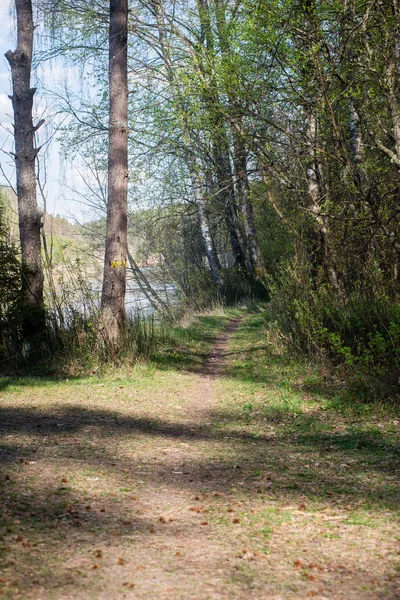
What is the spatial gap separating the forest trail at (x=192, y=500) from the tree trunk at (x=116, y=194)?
213cm

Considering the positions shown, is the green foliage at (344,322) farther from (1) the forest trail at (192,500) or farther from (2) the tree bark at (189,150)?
(2) the tree bark at (189,150)

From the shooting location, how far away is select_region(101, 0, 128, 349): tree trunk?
11.2 meters

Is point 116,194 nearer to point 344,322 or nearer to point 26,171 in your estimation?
point 26,171

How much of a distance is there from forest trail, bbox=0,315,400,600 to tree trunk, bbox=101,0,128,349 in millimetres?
2126

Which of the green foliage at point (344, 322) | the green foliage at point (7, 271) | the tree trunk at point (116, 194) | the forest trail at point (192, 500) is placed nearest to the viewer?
the forest trail at point (192, 500)

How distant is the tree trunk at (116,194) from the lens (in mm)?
11242

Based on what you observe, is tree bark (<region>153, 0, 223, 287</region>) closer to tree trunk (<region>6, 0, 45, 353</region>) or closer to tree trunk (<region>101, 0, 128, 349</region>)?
tree trunk (<region>101, 0, 128, 349</region>)

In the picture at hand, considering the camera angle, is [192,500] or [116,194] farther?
[116,194]

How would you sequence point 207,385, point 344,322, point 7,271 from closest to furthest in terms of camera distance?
1. point 344,322
2. point 207,385
3. point 7,271

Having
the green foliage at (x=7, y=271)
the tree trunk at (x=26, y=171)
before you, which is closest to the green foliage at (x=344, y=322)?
the tree trunk at (x=26, y=171)

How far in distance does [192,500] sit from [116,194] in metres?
7.34

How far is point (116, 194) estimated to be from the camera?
37.4 feet

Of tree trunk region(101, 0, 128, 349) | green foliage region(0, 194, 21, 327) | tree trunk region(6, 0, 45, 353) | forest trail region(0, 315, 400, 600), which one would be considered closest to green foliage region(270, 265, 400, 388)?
forest trail region(0, 315, 400, 600)

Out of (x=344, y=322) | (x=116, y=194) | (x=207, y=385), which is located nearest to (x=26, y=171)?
(x=116, y=194)
